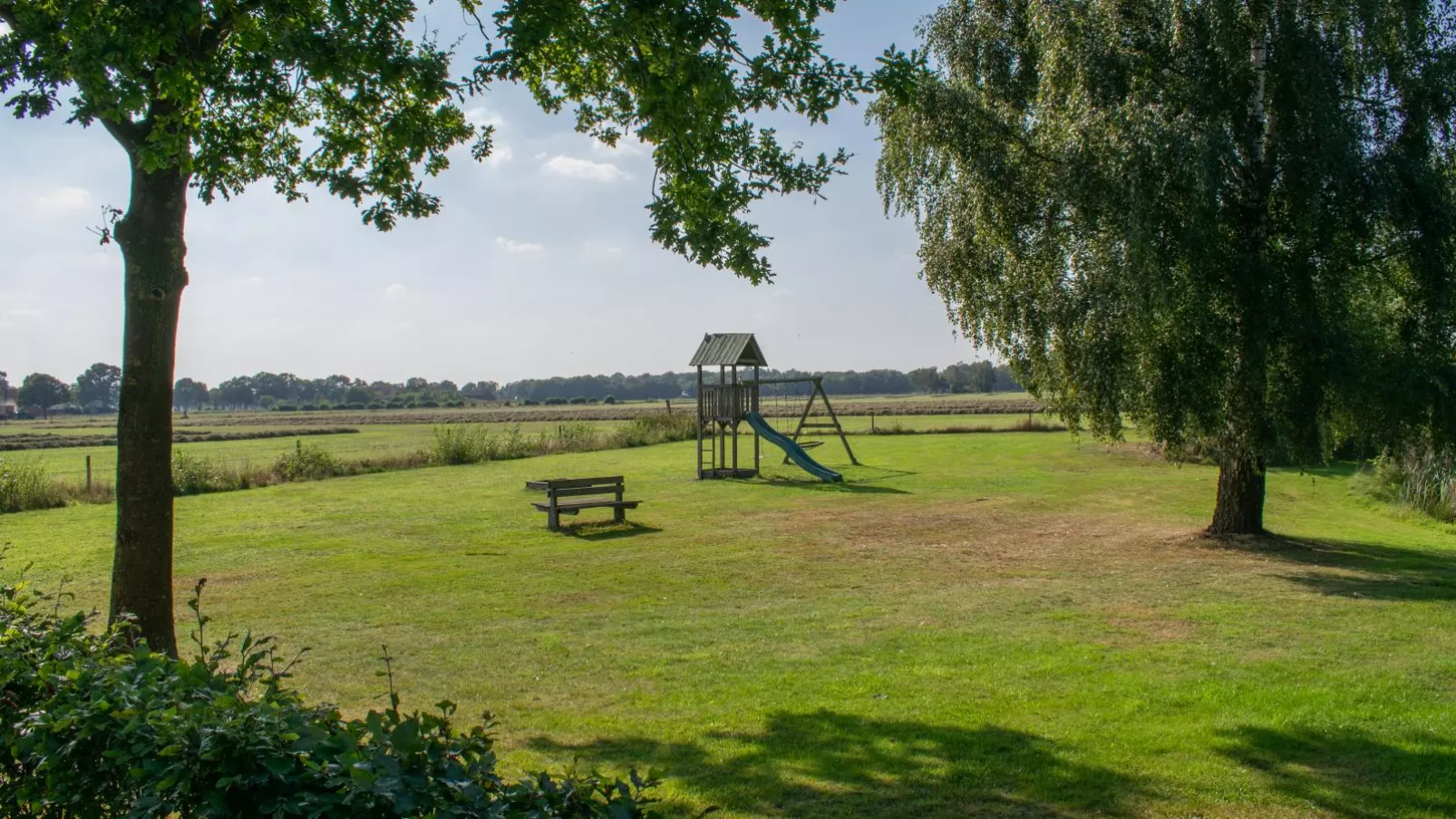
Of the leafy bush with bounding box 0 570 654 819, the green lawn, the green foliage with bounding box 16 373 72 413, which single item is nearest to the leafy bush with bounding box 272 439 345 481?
the green lawn

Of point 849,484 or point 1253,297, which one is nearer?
point 1253,297

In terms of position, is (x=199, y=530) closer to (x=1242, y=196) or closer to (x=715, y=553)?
(x=715, y=553)

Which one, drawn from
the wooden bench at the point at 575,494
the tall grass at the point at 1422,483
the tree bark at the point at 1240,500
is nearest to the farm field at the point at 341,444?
the tall grass at the point at 1422,483

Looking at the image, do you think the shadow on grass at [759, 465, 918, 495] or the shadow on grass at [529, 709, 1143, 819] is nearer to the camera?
the shadow on grass at [529, 709, 1143, 819]

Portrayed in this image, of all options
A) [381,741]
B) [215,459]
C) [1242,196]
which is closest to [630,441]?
[215,459]

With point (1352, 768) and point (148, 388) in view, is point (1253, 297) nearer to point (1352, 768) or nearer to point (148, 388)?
point (1352, 768)

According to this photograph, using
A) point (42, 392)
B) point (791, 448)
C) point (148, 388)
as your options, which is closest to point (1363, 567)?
point (148, 388)

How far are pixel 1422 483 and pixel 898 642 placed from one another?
1742 cm

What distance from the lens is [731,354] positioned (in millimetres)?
28125

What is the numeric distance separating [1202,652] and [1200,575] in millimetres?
4509

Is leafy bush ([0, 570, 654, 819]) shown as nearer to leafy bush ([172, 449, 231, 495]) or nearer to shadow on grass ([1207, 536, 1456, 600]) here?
shadow on grass ([1207, 536, 1456, 600])

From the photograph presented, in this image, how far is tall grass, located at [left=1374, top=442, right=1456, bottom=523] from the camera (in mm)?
19344

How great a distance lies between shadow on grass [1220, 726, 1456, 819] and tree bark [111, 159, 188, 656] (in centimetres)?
717

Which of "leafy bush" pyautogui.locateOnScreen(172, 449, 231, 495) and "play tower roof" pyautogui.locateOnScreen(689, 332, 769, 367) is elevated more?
"play tower roof" pyautogui.locateOnScreen(689, 332, 769, 367)
